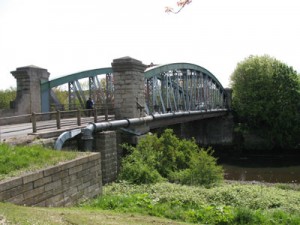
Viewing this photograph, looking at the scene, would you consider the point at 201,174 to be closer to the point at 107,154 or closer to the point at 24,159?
the point at 107,154

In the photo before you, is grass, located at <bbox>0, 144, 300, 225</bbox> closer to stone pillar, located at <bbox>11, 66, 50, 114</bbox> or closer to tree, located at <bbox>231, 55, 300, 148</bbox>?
stone pillar, located at <bbox>11, 66, 50, 114</bbox>

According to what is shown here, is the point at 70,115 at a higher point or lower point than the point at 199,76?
lower

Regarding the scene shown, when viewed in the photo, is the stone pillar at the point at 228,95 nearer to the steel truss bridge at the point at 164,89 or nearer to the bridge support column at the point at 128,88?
the steel truss bridge at the point at 164,89

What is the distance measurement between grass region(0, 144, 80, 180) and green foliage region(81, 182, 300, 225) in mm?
1351

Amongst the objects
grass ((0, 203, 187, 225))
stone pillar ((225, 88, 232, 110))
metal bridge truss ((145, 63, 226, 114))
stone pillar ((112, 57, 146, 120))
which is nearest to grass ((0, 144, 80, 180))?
grass ((0, 203, 187, 225))

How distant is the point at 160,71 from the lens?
24.2 metres

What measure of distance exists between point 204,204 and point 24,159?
5015 mm

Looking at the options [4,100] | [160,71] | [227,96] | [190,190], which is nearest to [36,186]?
[190,190]

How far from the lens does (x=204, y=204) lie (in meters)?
9.96

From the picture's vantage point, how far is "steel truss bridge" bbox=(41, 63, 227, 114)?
19483 millimetres

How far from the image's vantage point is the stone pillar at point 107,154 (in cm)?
1352

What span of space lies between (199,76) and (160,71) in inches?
513

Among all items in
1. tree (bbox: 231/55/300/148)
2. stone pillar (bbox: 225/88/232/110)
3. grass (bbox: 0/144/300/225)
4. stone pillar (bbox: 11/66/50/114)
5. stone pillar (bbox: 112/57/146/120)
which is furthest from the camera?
stone pillar (bbox: 225/88/232/110)

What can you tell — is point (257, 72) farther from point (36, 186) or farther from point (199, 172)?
point (36, 186)
